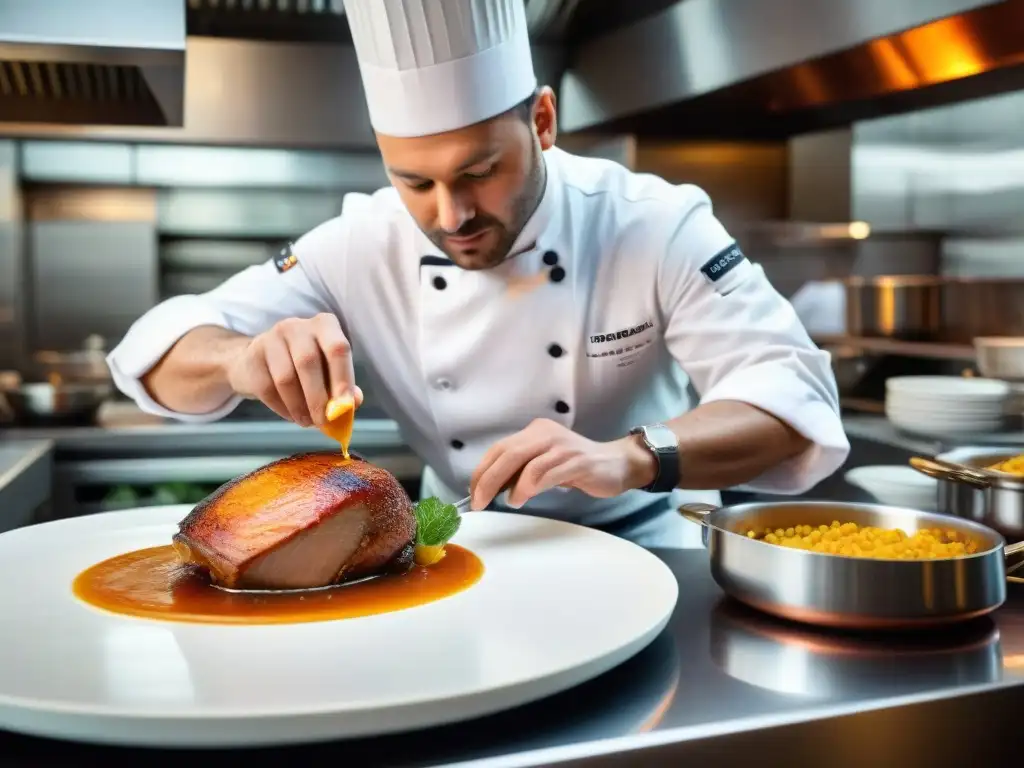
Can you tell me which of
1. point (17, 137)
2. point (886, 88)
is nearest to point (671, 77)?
point (886, 88)

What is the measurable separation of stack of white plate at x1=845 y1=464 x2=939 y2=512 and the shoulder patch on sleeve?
513 millimetres

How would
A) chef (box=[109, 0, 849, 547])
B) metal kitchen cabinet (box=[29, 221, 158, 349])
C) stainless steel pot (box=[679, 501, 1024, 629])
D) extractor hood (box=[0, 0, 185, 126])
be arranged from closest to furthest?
stainless steel pot (box=[679, 501, 1024, 629]), chef (box=[109, 0, 849, 547]), extractor hood (box=[0, 0, 185, 126]), metal kitchen cabinet (box=[29, 221, 158, 349])

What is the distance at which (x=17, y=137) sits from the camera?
170 inches

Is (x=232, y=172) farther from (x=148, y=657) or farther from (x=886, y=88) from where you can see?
(x=148, y=657)

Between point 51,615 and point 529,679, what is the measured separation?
517 millimetres

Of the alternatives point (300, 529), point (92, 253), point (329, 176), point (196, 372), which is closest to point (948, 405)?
point (196, 372)

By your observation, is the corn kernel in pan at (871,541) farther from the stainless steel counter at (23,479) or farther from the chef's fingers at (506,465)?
the stainless steel counter at (23,479)

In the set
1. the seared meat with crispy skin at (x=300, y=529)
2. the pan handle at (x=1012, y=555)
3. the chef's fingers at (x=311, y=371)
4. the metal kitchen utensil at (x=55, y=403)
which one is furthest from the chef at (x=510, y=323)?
the metal kitchen utensil at (x=55, y=403)

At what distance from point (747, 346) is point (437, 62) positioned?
72 centimetres

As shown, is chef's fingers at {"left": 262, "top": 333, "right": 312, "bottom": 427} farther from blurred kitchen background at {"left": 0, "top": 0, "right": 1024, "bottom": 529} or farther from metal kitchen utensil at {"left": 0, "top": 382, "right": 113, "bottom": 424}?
metal kitchen utensil at {"left": 0, "top": 382, "right": 113, "bottom": 424}

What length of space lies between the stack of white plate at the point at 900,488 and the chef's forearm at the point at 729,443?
37cm

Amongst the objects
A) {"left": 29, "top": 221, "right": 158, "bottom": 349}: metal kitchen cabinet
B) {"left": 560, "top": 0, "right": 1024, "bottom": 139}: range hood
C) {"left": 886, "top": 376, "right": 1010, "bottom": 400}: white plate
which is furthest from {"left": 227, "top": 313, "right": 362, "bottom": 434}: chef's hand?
{"left": 29, "top": 221, "right": 158, "bottom": 349}: metal kitchen cabinet

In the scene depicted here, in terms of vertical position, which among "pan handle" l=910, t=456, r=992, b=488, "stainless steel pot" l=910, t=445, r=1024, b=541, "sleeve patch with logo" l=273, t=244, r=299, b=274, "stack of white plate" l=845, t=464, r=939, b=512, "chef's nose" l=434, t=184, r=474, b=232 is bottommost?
"stack of white plate" l=845, t=464, r=939, b=512

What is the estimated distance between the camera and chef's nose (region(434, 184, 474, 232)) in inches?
61.6
